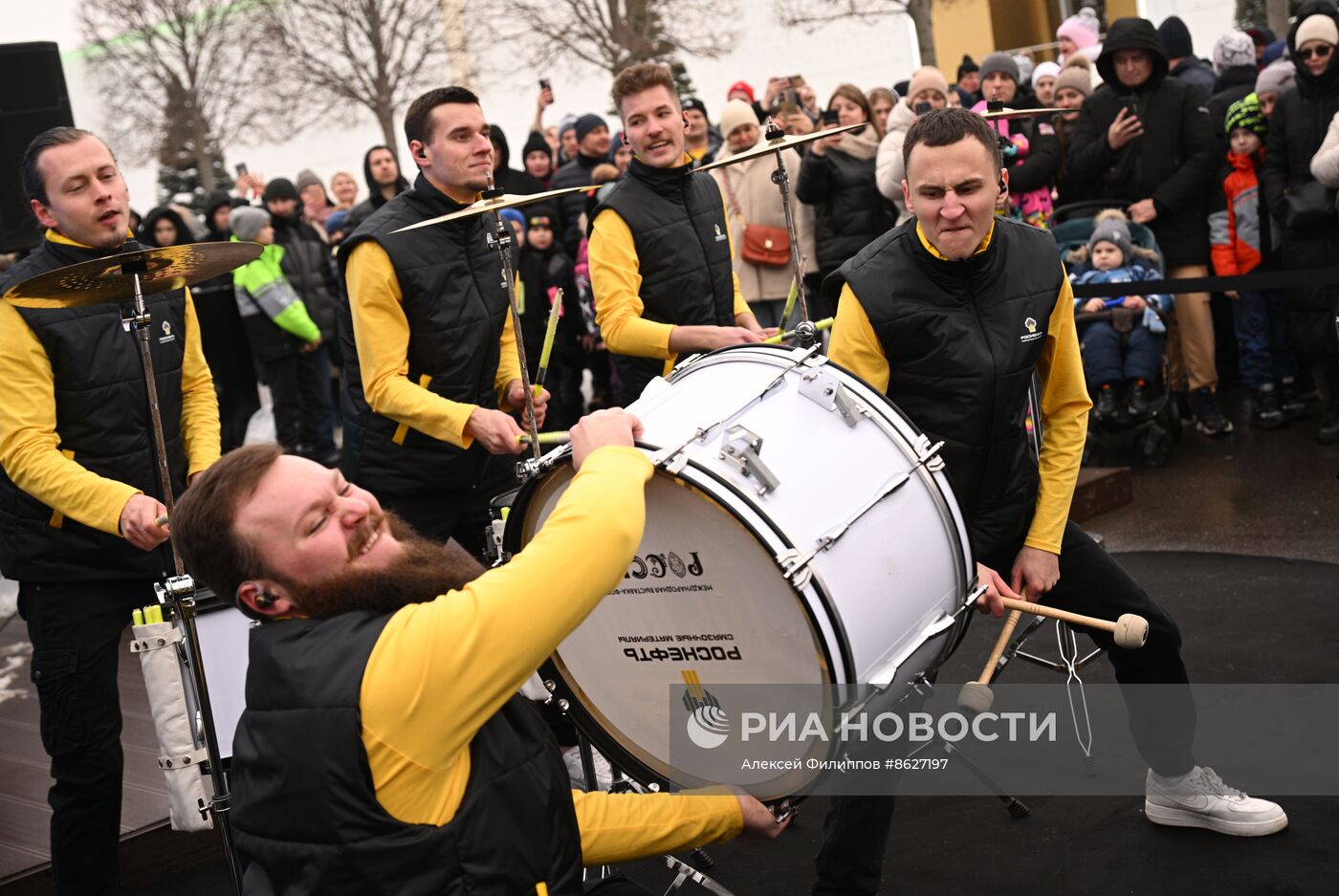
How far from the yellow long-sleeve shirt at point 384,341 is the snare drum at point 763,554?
55.0 inches

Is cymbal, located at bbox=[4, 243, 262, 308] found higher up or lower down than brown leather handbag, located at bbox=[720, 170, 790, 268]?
higher up

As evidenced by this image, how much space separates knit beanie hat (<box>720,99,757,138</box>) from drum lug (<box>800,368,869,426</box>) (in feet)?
18.5

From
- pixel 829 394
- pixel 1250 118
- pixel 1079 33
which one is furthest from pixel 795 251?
pixel 1079 33

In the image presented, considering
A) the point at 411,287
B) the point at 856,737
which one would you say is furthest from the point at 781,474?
the point at 411,287

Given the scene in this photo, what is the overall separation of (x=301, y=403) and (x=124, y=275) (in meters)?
7.38

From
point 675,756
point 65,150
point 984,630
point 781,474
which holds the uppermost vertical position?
point 65,150

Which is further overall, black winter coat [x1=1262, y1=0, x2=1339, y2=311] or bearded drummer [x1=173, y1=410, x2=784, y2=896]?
black winter coat [x1=1262, y1=0, x2=1339, y2=311]

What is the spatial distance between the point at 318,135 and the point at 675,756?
27559 millimetres

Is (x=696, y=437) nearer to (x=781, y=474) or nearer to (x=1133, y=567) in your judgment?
(x=781, y=474)

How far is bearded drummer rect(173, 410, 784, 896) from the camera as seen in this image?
2.22 meters

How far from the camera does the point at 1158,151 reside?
8.30 m

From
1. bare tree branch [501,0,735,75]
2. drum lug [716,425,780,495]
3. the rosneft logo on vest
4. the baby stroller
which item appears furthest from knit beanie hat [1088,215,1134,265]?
bare tree branch [501,0,735,75]

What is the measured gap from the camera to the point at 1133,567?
20.5ft

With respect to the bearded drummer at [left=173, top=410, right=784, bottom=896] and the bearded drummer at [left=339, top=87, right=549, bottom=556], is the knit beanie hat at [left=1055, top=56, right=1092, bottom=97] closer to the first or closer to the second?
the bearded drummer at [left=339, top=87, right=549, bottom=556]
